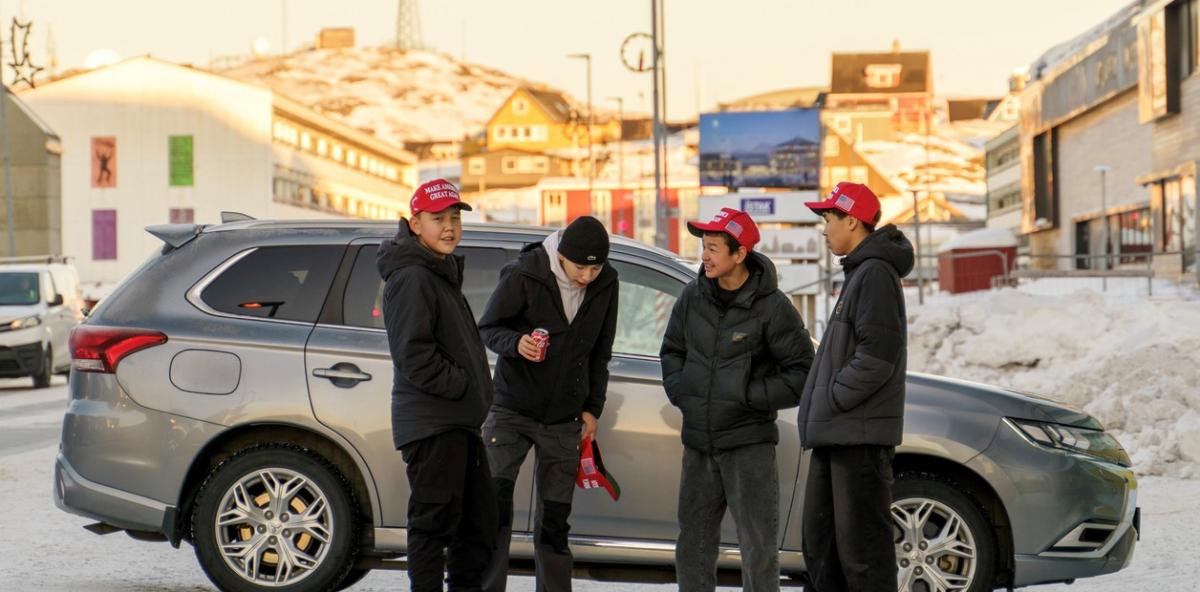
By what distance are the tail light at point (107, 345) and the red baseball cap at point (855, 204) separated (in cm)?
302

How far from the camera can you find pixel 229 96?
8406 centimetres

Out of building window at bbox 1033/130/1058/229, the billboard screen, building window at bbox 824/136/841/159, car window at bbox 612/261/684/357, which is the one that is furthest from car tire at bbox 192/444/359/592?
building window at bbox 824/136/841/159

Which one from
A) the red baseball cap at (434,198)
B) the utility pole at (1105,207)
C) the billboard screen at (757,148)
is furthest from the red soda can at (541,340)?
the billboard screen at (757,148)

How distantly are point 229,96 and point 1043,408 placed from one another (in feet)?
263

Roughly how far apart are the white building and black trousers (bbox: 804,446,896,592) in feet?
257

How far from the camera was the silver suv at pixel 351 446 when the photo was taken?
6.96 m

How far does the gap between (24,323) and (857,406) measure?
20.3 meters

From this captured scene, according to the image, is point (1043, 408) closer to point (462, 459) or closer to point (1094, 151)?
point (462, 459)

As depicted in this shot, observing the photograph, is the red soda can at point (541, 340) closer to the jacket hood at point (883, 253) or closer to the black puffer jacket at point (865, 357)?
the black puffer jacket at point (865, 357)

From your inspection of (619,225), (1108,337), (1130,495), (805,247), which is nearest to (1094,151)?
(805,247)

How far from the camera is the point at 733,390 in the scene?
6465 millimetres

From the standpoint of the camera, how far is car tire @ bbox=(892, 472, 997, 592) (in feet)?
22.7

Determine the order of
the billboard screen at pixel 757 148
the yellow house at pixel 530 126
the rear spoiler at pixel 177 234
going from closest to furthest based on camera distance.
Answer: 1. the rear spoiler at pixel 177 234
2. the billboard screen at pixel 757 148
3. the yellow house at pixel 530 126

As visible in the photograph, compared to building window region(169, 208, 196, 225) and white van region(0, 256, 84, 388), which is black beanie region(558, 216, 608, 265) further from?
building window region(169, 208, 196, 225)
